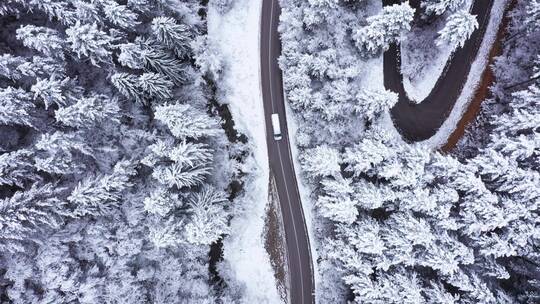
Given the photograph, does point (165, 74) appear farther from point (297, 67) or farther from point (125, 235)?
point (125, 235)

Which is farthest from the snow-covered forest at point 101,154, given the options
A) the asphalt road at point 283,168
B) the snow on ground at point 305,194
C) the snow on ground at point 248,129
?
the snow on ground at point 305,194

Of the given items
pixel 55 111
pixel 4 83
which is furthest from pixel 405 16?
pixel 4 83

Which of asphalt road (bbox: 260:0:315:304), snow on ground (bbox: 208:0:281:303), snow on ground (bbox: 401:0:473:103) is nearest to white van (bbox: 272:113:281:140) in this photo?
asphalt road (bbox: 260:0:315:304)

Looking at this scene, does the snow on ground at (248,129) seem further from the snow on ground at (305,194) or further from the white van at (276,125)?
the snow on ground at (305,194)

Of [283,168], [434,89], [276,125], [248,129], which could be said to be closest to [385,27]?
[434,89]

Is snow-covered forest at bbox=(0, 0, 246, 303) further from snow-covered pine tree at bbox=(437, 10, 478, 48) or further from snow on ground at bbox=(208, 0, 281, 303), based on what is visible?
snow-covered pine tree at bbox=(437, 10, 478, 48)
